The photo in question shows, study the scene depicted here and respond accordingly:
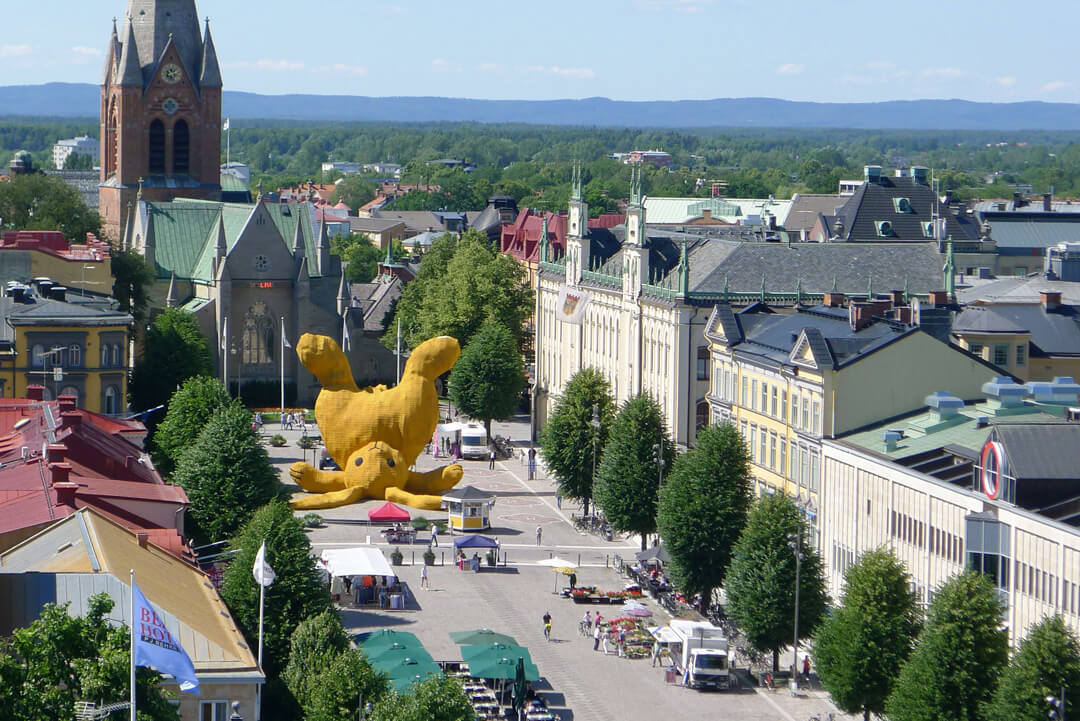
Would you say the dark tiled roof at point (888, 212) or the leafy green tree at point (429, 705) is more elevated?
the dark tiled roof at point (888, 212)

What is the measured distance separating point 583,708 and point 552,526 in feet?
127

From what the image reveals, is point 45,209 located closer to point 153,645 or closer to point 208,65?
point 208,65

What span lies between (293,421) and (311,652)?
8673cm

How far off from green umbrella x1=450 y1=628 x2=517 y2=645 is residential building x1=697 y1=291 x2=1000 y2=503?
1980 centimetres

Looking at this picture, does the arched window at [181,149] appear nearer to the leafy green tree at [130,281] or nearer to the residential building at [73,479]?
the leafy green tree at [130,281]

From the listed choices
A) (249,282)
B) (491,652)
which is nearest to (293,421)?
(249,282)

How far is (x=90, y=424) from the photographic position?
9212 cm

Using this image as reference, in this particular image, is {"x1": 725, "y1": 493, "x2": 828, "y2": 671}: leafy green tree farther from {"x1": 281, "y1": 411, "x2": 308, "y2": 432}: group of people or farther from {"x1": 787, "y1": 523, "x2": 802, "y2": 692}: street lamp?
{"x1": 281, "y1": 411, "x2": 308, "y2": 432}: group of people

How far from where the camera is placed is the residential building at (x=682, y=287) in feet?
393

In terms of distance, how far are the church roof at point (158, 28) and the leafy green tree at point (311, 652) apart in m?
112

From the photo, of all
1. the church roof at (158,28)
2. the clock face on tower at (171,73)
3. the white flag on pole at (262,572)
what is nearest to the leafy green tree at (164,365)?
the clock face on tower at (171,73)

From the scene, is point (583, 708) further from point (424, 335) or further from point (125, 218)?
point (125, 218)

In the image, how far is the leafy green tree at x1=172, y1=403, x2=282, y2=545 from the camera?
9156cm

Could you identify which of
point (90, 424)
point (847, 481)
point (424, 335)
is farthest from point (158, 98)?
point (847, 481)
